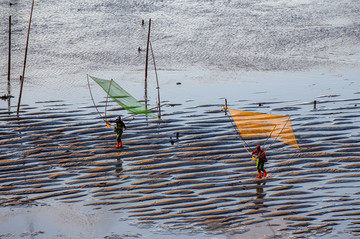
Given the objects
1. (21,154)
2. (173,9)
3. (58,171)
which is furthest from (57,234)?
(173,9)

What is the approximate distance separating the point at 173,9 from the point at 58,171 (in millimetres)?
23838

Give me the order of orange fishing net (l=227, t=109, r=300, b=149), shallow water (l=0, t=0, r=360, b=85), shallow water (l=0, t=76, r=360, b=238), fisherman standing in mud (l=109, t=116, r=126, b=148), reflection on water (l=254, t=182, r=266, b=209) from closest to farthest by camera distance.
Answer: shallow water (l=0, t=76, r=360, b=238), reflection on water (l=254, t=182, r=266, b=209), orange fishing net (l=227, t=109, r=300, b=149), fisherman standing in mud (l=109, t=116, r=126, b=148), shallow water (l=0, t=0, r=360, b=85)

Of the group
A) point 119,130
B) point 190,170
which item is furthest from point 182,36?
point 190,170

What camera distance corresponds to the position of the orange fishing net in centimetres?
2048

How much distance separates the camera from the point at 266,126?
21.4m

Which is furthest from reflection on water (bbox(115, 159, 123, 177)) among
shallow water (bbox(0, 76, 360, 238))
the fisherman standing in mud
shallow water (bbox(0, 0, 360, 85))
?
shallow water (bbox(0, 0, 360, 85))

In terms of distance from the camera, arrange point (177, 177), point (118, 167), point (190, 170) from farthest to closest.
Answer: point (118, 167) < point (190, 170) < point (177, 177)

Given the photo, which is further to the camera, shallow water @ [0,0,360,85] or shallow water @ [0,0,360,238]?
shallow water @ [0,0,360,85]

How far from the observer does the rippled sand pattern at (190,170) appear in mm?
16703

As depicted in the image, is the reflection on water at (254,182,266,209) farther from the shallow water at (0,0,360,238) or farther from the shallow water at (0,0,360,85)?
the shallow water at (0,0,360,85)

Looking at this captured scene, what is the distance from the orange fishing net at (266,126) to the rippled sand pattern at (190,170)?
649 mm

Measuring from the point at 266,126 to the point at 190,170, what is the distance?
3.12 meters

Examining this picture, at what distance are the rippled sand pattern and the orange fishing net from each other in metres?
0.65

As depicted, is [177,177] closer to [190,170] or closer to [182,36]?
[190,170]
